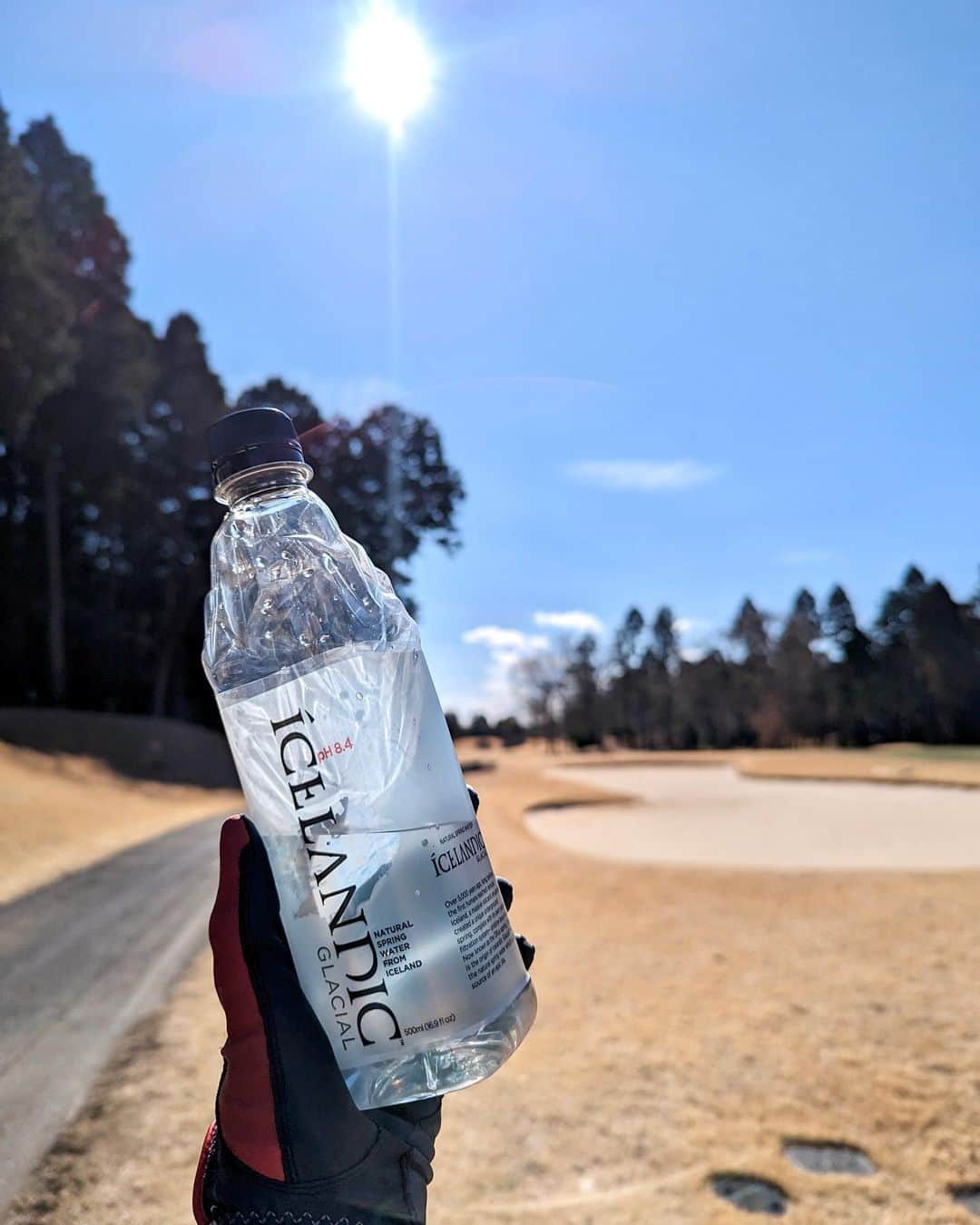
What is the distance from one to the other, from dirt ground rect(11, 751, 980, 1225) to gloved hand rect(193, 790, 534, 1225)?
106 inches

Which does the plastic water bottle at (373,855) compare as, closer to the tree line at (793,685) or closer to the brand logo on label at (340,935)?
the brand logo on label at (340,935)

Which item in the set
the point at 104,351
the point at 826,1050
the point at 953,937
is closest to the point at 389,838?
the point at 826,1050

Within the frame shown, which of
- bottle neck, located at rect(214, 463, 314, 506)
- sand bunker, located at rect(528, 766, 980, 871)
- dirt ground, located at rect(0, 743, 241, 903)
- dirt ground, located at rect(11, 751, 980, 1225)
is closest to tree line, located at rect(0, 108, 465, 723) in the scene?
dirt ground, located at rect(0, 743, 241, 903)

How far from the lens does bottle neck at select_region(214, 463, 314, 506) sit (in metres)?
1.40

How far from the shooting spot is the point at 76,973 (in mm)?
6387

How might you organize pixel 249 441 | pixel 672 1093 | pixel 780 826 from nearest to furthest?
pixel 249 441 < pixel 672 1093 < pixel 780 826

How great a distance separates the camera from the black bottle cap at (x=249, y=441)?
136 centimetres

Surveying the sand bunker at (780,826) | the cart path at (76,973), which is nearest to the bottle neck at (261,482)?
the cart path at (76,973)

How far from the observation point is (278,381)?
29.2 m

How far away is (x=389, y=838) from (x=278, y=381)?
29.9 m

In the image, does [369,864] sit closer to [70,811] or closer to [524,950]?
[524,950]

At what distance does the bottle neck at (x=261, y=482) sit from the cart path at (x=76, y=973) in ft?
11.3

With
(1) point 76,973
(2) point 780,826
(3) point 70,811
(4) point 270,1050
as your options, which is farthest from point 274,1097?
(2) point 780,826

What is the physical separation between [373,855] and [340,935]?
119 mm
